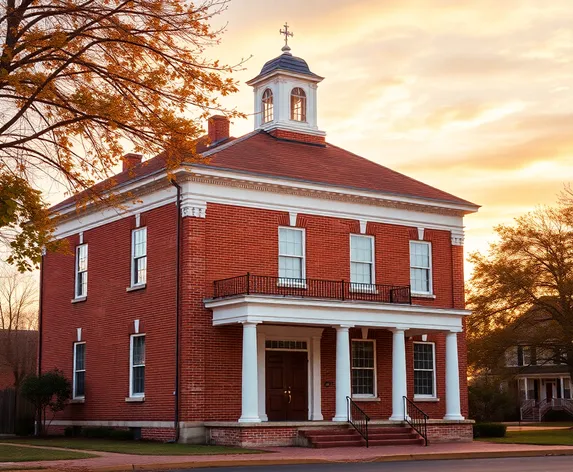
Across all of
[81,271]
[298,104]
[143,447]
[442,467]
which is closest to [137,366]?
[143,447]


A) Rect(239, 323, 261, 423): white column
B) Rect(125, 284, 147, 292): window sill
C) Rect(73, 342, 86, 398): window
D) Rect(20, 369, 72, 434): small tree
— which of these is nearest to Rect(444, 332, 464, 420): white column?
Rect(239, 323, 261, 423): white column

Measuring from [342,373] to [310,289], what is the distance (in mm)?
3338

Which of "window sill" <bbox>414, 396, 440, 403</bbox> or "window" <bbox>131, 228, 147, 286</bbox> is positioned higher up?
"window" <bbox>131, 228, 147, 286</bbox>

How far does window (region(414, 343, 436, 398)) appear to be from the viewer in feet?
117

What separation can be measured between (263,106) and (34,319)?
38427 mm

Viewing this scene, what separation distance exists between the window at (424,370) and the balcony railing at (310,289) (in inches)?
89.0

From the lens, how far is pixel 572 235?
47750 millimetres

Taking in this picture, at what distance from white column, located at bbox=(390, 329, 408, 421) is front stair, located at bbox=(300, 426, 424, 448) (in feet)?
2.22

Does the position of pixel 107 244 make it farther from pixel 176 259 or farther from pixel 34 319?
pixel 34 319

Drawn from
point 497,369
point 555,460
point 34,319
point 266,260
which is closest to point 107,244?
point 266,260

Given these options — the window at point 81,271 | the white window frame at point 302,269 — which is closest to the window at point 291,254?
the white window frame at point 302,269

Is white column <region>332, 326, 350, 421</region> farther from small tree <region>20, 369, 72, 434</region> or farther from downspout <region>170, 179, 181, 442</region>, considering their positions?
small tree <region>20, 369, 72, 434</region>

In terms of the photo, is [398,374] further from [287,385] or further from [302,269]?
[302,269]

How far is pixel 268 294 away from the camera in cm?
2972
